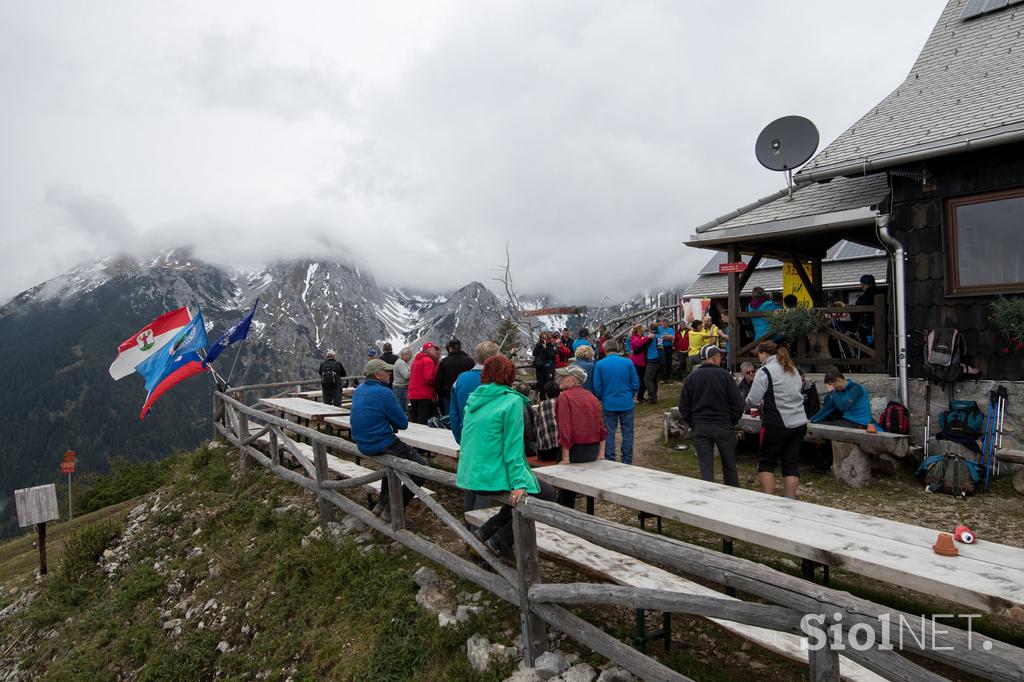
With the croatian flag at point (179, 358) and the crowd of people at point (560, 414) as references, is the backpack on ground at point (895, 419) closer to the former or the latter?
the crowd of people at point (560, 414)

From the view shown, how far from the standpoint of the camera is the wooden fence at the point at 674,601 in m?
2.09

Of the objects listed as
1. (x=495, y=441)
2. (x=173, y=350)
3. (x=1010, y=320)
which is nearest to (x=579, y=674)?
(x=495, y=441)

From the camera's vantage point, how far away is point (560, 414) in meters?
5.56

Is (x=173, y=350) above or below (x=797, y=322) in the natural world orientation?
above

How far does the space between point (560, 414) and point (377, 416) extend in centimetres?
198

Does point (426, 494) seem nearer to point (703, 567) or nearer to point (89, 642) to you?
point (703, 567)

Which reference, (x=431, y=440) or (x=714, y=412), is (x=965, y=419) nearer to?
(x=714, y=412)

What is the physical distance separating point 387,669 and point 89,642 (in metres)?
5.99

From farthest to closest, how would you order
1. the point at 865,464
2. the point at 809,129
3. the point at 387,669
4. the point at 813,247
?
the point at 813,247 < the point at 809,129 < the point at 865,464 < the point at 387,669

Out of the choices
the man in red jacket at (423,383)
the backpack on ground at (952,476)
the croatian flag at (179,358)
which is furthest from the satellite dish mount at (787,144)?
the croatian flag at (179,358)

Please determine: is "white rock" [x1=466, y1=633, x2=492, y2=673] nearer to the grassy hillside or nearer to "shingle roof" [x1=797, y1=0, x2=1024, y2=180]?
the grassy hillside

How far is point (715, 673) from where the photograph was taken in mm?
3691

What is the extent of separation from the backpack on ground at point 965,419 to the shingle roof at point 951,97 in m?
3.46

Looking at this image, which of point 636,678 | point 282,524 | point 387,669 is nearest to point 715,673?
point 636,678
